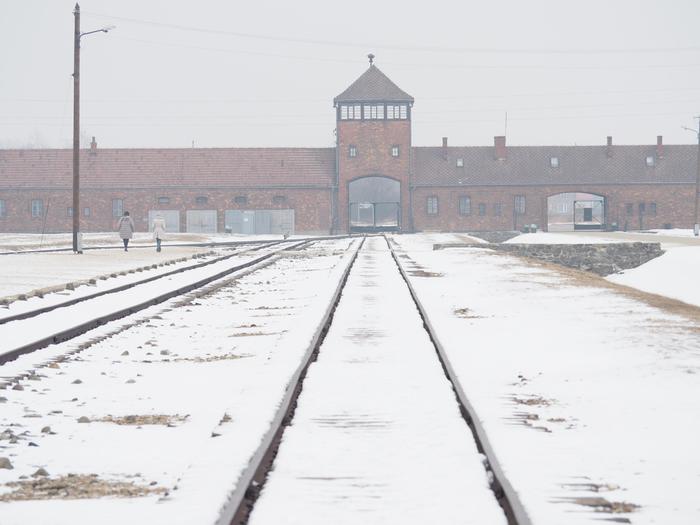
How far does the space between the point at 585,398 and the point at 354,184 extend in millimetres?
65521

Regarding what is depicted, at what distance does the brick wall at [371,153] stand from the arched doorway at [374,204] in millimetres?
1189

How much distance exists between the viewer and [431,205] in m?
71.9

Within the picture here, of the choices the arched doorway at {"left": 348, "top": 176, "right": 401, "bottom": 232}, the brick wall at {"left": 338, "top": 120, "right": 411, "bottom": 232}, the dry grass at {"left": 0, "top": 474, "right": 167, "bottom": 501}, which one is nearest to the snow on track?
the dry grass at {"left": 0, "top": 474, "right": 167, "bottom": 501}

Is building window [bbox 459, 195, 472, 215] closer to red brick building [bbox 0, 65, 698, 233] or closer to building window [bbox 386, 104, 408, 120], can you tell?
red brick building [bbox 0, 65, 698, 233]

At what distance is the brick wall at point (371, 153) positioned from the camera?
70.6 metres

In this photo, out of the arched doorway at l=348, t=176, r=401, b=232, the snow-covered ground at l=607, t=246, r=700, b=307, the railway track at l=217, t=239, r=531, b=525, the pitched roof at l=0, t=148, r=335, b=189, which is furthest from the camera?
the arched doorway at l=348, t=176, r=401, b=232

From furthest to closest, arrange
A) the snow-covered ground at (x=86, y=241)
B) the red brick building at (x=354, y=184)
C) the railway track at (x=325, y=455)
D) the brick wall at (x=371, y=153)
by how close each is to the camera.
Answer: the red brick building at (x=354, y=184), the brick wall at (x=371, y=153), the snow-covered ground at (x=86, y=241), the railway track at (x=325, y=455)

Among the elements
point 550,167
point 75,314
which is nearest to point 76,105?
point 75,314

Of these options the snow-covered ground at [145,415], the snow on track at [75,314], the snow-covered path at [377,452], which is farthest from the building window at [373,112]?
the snow-covered path at [377,452]

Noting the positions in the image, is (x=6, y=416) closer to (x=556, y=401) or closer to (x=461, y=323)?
(x=556, y=401)

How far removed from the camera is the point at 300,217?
70.8 meters

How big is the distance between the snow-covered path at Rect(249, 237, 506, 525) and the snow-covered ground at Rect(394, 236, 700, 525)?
248 millimetres

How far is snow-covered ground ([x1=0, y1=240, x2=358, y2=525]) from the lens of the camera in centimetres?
504

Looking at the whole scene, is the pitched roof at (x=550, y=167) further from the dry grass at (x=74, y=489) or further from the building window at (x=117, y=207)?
the dry grass at (x=74, y=489)
